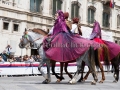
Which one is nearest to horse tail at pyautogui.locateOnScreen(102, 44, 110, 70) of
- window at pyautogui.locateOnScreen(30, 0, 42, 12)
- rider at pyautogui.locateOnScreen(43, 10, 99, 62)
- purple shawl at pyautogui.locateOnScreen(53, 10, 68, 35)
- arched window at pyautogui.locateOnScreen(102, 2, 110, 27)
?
rider at pyautogui.locateOnScreen(43, 10, 99, 62)

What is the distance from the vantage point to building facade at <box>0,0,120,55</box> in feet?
90.6

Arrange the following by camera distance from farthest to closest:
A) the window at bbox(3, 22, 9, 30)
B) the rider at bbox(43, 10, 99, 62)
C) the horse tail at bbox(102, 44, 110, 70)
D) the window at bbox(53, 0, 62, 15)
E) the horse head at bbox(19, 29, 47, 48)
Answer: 1. the window at bbox(53, 0, 62, 15)
2. the window at bbox(3, 22, 9, 30)
3. the horse tail at bbox(102, 44, 110, 70)
4. the horse head at bbox(19, 29, 47, 48)
5. the rider at bbox(43, 10, 99, 62)

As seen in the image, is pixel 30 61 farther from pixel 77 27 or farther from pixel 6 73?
pixel 77 27

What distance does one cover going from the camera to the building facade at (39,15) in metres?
27.6

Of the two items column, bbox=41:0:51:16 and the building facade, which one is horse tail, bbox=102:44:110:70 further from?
column, bbox=41:0:51:16

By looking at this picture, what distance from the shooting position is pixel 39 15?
31516mm

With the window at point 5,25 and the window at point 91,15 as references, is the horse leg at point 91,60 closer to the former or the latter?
the window at point 5,25

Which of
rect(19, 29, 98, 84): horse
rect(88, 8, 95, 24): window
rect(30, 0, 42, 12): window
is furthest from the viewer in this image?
rect(88, 8, 95, 24): window

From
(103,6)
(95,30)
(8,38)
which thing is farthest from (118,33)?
(95,30)

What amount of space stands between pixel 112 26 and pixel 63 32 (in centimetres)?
3235

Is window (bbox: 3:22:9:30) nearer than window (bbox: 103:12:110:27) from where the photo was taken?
Yes

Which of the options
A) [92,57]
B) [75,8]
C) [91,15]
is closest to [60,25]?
[92,57]

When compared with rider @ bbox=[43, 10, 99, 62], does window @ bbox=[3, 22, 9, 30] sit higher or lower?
higher

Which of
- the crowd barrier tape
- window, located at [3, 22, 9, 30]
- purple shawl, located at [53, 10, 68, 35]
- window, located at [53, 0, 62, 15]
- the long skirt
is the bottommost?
the crowd barrier tape
